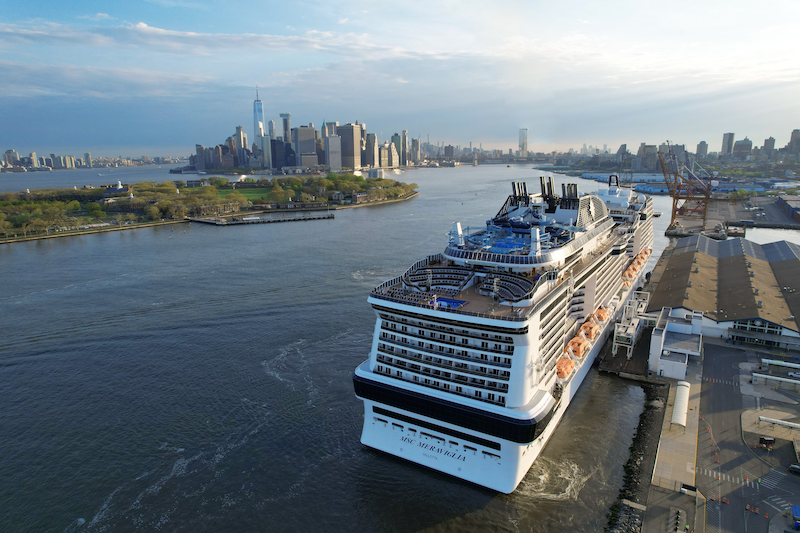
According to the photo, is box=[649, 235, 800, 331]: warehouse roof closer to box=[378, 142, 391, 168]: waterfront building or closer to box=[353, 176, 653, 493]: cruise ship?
box=[353, 176, 653, 493]: cruise ship

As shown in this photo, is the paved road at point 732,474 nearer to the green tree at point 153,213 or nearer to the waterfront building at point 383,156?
the green tree at point 153,213

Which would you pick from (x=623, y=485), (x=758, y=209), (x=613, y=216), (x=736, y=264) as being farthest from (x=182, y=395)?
(x=758, y=209)

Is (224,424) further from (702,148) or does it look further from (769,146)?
(702,148)

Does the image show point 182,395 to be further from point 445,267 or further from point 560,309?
point 560,309

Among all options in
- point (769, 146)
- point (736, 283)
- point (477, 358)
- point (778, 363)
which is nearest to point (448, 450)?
point (477, 358)

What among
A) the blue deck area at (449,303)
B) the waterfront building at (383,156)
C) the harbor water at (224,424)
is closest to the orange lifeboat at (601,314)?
the harbor water at (224,424)

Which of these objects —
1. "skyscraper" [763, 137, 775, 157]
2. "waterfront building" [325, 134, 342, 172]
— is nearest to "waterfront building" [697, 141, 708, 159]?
"skyscraper" [763, 137, 775, 157]
